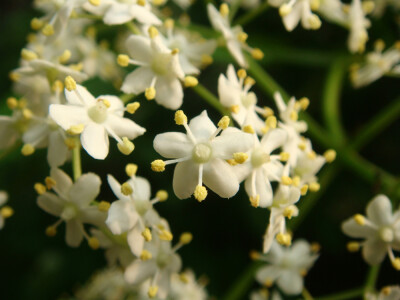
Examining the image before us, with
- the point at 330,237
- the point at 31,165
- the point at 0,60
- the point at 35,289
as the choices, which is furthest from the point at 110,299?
the point at 0,60

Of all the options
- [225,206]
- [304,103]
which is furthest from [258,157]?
[225,206]

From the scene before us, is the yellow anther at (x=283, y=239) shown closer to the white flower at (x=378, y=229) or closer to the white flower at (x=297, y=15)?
the white flower at (x=378, y=229)

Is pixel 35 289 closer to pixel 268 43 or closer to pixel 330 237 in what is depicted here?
pixel 330 237

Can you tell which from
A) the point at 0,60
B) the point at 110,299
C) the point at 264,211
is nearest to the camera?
the point at 110,299

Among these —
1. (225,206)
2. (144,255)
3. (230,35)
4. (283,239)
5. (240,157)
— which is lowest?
(225,206)

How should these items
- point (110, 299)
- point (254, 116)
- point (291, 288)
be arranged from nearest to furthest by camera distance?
point (254, 116)
point (291, 288)
point (110, 299)

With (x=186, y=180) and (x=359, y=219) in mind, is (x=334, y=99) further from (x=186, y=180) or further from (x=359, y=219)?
(x=186, y=180)

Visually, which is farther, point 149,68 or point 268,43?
point 268,43
